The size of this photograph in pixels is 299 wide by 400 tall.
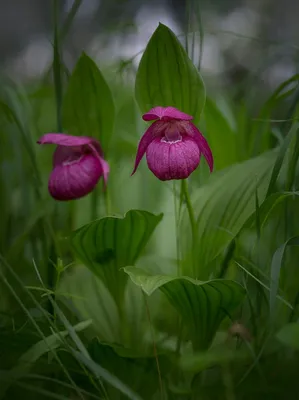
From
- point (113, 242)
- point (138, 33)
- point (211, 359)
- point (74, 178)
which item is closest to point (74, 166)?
point (74, 178)

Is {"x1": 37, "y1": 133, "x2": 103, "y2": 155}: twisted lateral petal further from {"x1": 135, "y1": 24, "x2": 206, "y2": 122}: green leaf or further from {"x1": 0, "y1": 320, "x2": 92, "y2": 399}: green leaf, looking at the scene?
{"x1": 0, "y1": 320, "x2": 92, "y2": 399}: green leaf

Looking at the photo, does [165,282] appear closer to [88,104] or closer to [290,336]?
[290,336]

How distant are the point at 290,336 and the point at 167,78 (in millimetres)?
417

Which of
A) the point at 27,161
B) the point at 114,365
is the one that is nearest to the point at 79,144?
the point at 114,365

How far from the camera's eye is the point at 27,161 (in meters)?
1.31

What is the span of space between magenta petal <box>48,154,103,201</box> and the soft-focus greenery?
8 centimetres

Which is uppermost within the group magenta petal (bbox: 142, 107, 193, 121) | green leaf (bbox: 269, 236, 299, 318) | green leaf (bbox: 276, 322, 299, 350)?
magenta petal (bbox: 142, 107, 193, 121)

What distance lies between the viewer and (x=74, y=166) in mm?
817

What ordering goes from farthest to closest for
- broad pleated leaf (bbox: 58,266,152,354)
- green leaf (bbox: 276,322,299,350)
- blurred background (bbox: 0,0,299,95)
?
blurred background (bbox: 0,0,299,95) < broad pleated leaf (bbox: 58,266,152,354) < green leaf (bbox: 276,322,299,350)

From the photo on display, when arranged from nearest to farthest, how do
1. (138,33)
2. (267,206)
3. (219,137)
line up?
(267,206), (219,137), (138,33)

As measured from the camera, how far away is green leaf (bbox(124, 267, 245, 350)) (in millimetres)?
674

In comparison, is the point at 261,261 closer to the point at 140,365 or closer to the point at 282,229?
the point at 282,229

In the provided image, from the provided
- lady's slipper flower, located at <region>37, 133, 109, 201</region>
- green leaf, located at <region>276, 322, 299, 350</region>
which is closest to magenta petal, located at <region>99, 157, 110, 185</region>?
lady's slipper flower, located at <region>37, 133, 109, 201</region>

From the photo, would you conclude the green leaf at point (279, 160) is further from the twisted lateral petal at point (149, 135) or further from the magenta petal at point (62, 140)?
the magenta petal at point (62, 140)
